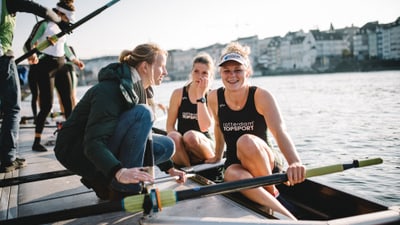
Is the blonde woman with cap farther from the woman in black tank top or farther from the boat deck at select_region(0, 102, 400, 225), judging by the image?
the woman in black tank top

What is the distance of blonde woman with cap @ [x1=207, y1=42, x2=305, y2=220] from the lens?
3.07 meters

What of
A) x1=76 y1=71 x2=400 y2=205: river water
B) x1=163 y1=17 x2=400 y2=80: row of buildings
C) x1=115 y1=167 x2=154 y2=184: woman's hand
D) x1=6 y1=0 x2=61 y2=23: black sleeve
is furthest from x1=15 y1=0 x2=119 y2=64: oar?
x1=163 y1=17 x2=400 y2=80: row of buildings

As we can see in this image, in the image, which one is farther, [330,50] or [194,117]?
[330,50]

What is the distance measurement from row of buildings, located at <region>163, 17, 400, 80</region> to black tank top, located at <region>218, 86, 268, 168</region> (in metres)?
82.8

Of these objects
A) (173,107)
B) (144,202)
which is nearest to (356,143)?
(173,107)

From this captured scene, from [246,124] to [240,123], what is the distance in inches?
2.4

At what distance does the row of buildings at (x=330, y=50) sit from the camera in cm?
9169

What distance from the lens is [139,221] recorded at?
2678 mm

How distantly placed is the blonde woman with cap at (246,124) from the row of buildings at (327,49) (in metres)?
82.8

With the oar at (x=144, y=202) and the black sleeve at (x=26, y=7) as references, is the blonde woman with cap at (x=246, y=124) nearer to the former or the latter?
the oar at (x=144, y=202)

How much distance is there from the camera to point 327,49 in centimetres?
10594

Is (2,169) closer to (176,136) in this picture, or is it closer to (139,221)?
(176,136)

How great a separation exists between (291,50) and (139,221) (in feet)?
395

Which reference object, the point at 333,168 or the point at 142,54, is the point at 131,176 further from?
the point at 333,168
